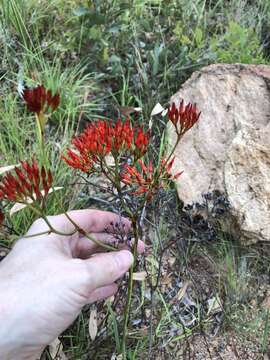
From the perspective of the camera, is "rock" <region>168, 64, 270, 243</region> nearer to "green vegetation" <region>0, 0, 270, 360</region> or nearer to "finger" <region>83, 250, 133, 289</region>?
"green vegetation" <region>0, 0, 270, 360</region>

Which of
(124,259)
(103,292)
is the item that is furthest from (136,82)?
(124,259)

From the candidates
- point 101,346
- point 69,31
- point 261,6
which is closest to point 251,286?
point 101,346

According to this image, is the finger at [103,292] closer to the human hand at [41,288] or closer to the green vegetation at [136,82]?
the green vegetation at [136,82]

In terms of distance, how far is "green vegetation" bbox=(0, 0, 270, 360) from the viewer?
2.26 metres

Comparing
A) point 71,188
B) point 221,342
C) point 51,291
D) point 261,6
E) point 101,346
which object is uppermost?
point 261,6

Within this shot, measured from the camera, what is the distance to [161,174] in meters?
1.53

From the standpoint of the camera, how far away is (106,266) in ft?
5.42

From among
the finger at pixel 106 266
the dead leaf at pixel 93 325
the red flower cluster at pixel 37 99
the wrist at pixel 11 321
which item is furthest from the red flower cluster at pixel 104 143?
the dead leaf at pixel 93 325

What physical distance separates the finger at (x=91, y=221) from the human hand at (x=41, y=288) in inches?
4.0

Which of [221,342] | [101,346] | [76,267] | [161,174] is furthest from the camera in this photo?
[221,342]

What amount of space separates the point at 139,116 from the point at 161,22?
2.93 ft

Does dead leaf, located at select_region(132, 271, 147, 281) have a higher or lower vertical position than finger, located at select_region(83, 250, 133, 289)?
lower

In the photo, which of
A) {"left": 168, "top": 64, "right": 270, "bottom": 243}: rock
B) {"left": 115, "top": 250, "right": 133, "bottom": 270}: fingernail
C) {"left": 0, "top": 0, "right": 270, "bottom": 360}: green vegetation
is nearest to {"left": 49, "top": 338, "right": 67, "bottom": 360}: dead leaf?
{"left": 0, "top": 0, "right": 270, "bottom": 360}: green vegetation

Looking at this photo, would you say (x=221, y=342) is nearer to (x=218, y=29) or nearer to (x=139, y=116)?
(x=139, y=116)
